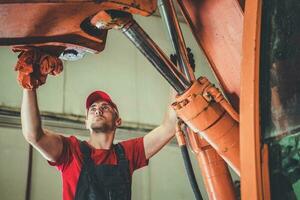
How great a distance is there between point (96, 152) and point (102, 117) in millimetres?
305

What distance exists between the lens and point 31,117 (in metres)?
2.51

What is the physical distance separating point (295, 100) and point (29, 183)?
144 inches

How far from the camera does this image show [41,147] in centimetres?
266

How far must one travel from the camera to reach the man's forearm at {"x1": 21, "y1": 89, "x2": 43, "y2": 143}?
7.86 feet

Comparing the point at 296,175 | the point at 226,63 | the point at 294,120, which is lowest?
the point at 296,175

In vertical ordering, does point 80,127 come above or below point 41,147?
above

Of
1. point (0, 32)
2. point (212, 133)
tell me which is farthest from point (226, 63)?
point (0, 32)

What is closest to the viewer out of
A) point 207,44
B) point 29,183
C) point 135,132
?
point 207,44

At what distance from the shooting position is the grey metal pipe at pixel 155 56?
1.38 m

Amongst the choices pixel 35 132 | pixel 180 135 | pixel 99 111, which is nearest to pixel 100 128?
pixel 99 111

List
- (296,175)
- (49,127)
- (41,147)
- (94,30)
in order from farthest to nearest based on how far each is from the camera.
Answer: (49,127) → (41,147) → (94,30) → (296,175)

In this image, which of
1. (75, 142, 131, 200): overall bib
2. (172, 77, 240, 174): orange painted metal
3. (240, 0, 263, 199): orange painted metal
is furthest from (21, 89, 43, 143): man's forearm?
(240, 0, 263, 199): orange painted metal

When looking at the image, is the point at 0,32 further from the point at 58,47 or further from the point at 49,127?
the point at 49,127

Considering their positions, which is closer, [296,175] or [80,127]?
[296,175]
